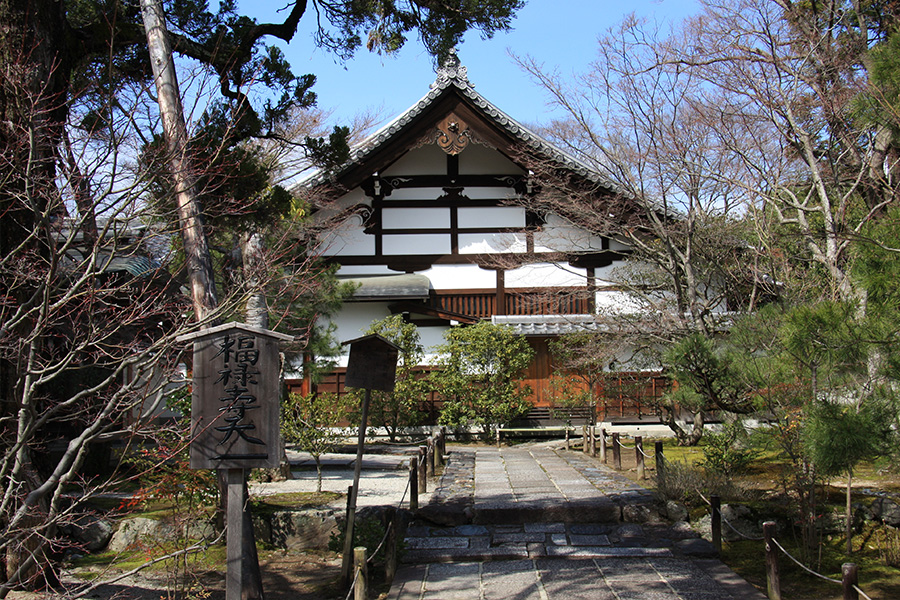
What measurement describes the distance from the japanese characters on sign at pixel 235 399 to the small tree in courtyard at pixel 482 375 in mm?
11019

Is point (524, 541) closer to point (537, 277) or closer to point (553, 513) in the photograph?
point (553, 513)

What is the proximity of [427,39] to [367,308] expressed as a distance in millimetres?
9906

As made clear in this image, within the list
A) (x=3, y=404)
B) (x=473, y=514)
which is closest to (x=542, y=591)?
(x=473, y=514)

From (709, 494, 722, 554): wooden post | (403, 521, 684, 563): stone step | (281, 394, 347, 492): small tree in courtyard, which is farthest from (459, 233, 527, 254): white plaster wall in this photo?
(709, 494, 722, 554): wooden post

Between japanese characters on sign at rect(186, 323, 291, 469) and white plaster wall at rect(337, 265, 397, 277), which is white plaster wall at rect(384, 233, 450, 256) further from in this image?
japanese characters on sign at rect(186, 323, 291, 469)

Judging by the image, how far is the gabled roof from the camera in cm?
1653

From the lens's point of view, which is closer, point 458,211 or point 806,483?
point 806,483

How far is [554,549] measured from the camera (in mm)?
7406

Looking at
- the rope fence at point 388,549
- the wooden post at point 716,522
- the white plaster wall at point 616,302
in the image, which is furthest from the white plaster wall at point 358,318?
the wooden post at point 716,522

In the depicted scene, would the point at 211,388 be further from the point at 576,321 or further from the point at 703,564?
→ the point at 576,321

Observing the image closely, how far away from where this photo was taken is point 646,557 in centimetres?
715

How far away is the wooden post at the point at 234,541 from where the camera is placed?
4812 millimetres

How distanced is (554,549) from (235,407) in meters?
3.99

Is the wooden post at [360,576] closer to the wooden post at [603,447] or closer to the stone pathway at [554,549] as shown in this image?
the stone pathway at [554,549]
